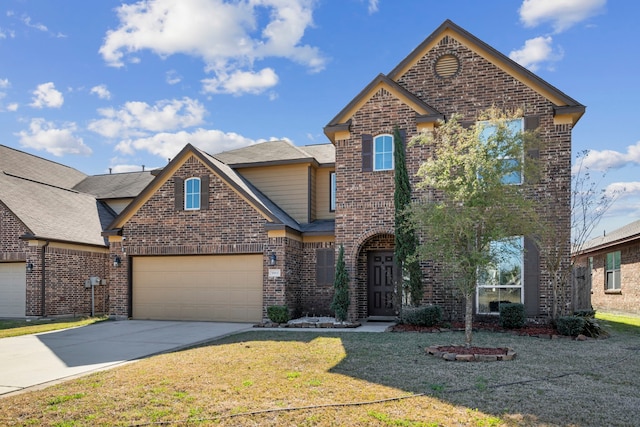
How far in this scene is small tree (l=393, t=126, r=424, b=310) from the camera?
1432cm

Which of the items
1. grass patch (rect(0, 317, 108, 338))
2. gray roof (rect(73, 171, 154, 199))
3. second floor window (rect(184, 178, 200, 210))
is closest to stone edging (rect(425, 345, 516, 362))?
second floor window (rect(184, 178, 200, 210))

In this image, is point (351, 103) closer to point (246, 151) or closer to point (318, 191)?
point (318, 191)

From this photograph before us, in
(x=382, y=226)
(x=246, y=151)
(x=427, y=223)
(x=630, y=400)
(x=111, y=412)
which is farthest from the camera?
(x=246, y=151)

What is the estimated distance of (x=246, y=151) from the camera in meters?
20.7

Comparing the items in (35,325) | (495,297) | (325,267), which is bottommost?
(35,325)

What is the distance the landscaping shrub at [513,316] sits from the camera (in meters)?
13.3

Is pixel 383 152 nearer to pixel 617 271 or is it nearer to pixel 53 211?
pixel 53 211

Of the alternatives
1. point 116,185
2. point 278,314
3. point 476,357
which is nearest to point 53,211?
point 116,185

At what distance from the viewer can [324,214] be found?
19062 millimetres

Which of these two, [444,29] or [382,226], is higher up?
[444,29]

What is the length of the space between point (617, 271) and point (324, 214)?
1363 cm

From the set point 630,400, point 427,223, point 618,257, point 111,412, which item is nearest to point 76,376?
point 111,412

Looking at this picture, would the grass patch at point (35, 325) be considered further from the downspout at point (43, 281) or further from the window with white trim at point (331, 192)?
the window with white trim at point (331, 192)

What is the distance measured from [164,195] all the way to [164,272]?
262cm
